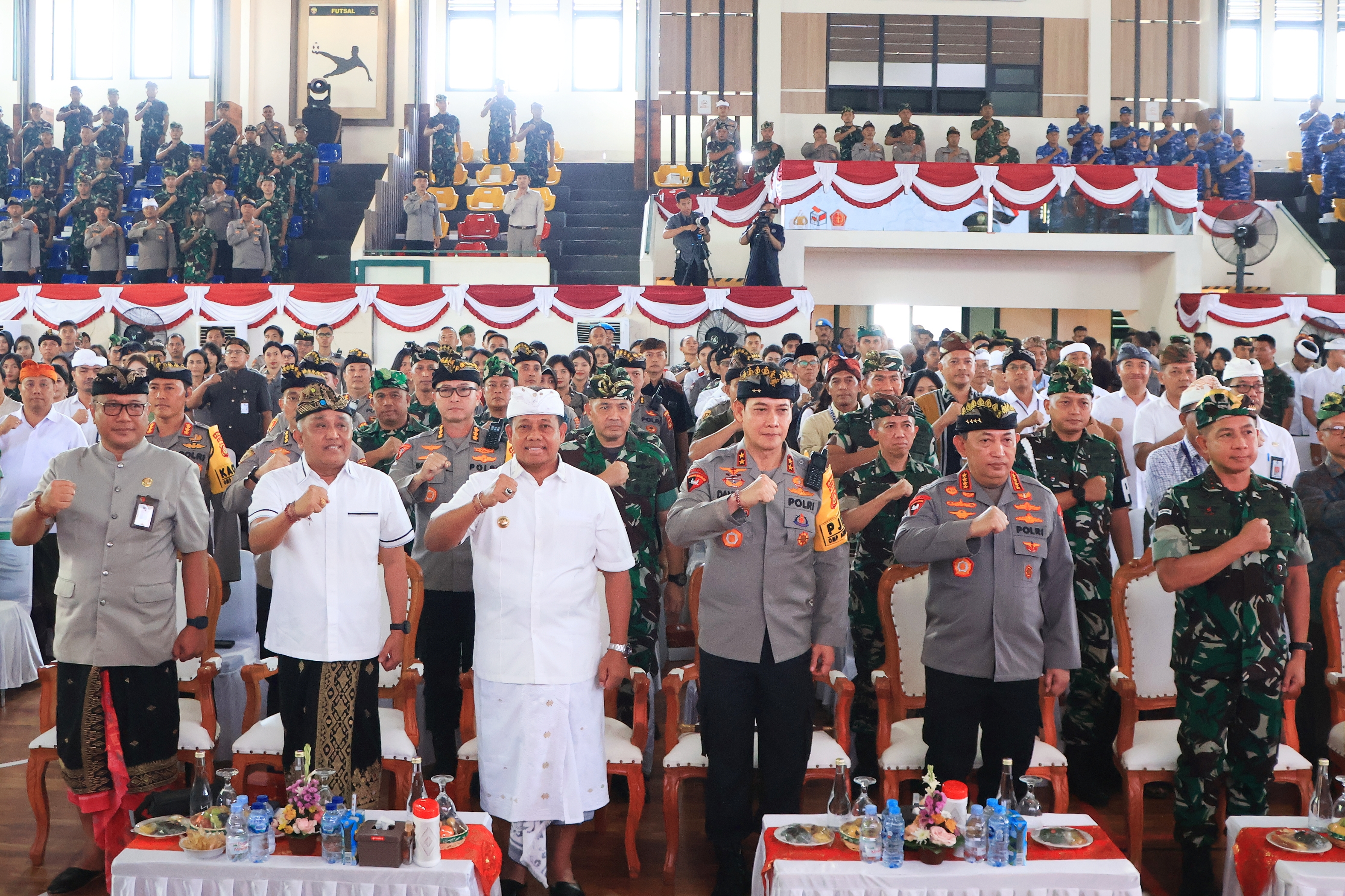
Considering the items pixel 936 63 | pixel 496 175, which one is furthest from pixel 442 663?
pixel 936 63

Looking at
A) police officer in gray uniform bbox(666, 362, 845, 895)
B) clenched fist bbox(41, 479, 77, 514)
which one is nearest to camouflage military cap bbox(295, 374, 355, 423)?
clenched fist bbox(41, 479, 77, 514)

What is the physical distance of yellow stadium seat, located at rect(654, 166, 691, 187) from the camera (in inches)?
720

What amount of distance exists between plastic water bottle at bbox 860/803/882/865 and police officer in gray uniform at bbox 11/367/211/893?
225 cm

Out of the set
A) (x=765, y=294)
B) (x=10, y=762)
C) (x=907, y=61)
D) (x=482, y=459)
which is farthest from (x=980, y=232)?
(x=10, y=762)

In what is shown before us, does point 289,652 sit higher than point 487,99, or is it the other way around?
point 487,99

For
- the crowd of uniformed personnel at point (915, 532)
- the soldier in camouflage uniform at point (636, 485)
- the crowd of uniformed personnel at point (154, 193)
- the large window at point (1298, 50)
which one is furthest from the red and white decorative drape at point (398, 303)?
the large window at point (1298, 50)

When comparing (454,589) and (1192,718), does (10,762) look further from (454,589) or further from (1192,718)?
(1192,718)

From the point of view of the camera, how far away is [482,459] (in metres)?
4.49

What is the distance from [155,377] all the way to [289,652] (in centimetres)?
190

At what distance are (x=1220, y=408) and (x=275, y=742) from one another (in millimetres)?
3247

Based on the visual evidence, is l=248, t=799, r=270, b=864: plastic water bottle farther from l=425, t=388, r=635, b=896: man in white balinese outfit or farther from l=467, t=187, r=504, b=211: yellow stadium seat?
l=467, t=187, r=504, b=211: yellow stadium seat

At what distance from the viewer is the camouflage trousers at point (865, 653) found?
14.4 feet

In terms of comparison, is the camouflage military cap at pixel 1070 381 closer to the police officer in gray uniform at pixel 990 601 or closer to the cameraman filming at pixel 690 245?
the police officer in gray uniform at pixel 990 601

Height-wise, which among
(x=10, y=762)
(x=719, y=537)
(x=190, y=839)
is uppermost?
(x=719, y=537)
